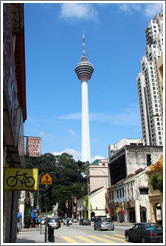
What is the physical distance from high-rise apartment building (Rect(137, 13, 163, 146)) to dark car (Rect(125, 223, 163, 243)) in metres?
93.6

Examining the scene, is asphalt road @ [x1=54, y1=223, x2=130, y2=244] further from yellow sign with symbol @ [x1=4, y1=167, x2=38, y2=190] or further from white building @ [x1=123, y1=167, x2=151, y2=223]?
white building @ [x1=123, y1=167, x2=151, y2=223]

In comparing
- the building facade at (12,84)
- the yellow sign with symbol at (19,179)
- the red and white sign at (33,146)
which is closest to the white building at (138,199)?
the red and white sign at (33,146)

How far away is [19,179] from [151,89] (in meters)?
110

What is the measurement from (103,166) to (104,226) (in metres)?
54.7

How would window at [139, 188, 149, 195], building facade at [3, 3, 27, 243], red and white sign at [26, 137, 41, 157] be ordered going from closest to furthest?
building facade at [3, 3, 27, 243]
red and white sign at [26, 137, 41, 157]
window at [139, 188, 149, 195]

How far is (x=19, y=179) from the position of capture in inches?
435

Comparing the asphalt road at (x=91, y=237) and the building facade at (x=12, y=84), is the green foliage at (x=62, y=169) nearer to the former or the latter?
the asphalt road at (x=91, y=237)

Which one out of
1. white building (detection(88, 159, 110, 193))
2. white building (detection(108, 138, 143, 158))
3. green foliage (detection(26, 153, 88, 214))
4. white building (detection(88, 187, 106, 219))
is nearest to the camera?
white building (detection(88, 187, 106, 219))

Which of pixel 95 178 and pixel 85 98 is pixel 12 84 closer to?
pixel 95 178

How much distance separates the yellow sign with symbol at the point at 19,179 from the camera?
1078 cm

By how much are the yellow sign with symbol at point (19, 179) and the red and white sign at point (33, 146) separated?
889 centimetres

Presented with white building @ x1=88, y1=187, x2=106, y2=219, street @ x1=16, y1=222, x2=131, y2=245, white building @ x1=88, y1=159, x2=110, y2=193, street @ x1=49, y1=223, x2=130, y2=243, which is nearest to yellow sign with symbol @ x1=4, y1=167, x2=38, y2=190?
street @ x1=16, y1=222, x2=131, y2=245

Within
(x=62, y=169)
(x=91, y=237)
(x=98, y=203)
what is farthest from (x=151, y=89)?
(x=91, y=237)

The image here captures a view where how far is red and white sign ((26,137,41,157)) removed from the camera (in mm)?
20453
